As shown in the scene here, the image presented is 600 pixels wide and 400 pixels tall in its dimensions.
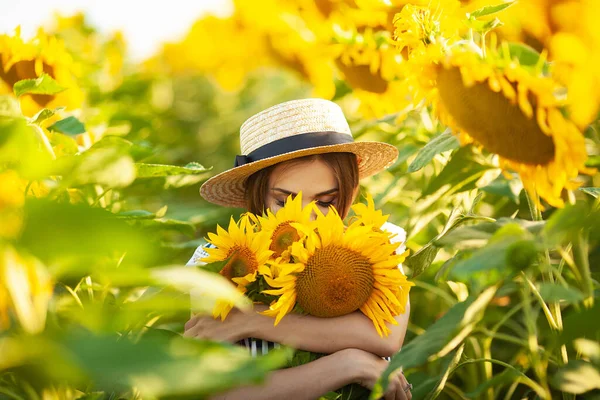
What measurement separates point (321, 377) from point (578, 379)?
0.47 meters

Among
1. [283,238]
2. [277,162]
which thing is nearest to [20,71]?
[277,162]

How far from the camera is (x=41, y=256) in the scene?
1.72 feet

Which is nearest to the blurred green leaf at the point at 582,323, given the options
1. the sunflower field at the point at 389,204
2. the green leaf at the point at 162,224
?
the sunflower field at the point at 389,204

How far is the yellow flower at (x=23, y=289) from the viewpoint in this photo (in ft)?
1.92

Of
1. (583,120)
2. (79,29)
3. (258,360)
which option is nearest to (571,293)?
(583,120)

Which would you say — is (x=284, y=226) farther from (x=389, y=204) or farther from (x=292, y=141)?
(x=389, y=204)

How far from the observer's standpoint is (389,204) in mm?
2436

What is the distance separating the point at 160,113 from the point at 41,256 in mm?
2800

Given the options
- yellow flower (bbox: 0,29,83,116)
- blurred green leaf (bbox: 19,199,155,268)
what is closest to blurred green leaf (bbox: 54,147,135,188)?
blurred green leaf (bbox: 19,199,155,268)

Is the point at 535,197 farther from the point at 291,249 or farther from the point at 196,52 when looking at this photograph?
the point at 196,52

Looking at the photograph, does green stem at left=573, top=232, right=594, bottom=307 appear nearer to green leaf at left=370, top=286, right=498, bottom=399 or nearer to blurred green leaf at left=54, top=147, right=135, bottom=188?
green leaf at left=370, top=286, right=498, bottom=399

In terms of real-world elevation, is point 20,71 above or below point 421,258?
above

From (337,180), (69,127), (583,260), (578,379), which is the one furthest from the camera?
(337,180)

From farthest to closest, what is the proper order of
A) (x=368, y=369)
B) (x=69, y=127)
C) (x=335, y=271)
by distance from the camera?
(x=69, y=127) → (x=368, y=369) → (x=335, y=271)
